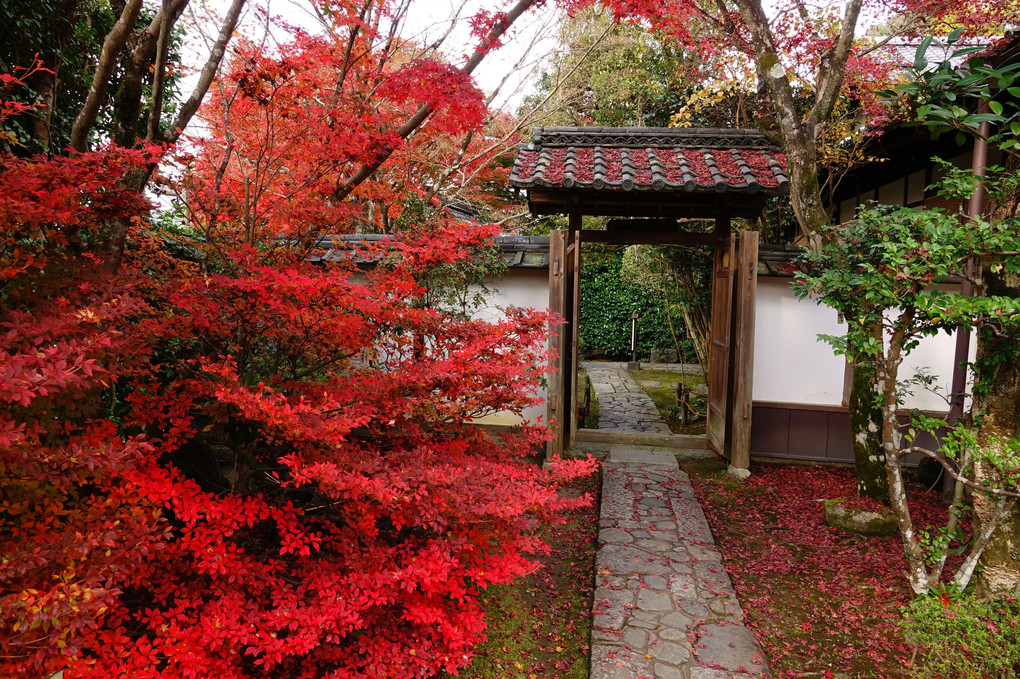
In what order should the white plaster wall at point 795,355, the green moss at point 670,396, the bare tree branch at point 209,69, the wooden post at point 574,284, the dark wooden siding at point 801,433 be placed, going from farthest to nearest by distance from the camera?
the green moss at point 670,396, the dark wooden siding at point 801,433, the white plaster wall at point 795,355, the wooden post at point 574,284, the bare tree branch at point 209,69

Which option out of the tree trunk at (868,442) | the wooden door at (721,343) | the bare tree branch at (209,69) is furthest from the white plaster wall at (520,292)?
the bare tree branch at (209,69)

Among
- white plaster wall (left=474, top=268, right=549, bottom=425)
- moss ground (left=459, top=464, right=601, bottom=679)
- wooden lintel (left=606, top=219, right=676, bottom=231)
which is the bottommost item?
moss ground (left=459, top=464, right=601, bottom=679)

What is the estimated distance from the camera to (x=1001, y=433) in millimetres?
3793

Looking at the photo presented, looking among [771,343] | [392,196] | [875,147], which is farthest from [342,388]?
[875,147]

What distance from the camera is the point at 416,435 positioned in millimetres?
4008

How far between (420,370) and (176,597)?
1.82m

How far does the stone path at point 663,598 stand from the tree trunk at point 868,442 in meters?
1.65

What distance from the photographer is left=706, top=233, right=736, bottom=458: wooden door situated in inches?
Answer: 281

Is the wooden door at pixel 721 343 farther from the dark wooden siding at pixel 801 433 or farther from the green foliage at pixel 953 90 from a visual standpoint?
the green foliage at pixel 953 90

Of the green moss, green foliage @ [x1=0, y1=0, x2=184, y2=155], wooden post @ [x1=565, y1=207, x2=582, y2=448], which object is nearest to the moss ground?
wooden post @ [x1=565, y1=207, x2=582, y2=448]

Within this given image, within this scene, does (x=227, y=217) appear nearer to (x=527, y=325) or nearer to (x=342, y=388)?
(x=342, y=388)

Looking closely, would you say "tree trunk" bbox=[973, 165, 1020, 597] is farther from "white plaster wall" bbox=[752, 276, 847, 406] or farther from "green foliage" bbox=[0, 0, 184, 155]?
"green foliage" bbox=[0, 0, 184, 155]

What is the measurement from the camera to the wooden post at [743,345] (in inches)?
269

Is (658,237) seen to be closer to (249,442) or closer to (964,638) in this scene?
(964,638)
